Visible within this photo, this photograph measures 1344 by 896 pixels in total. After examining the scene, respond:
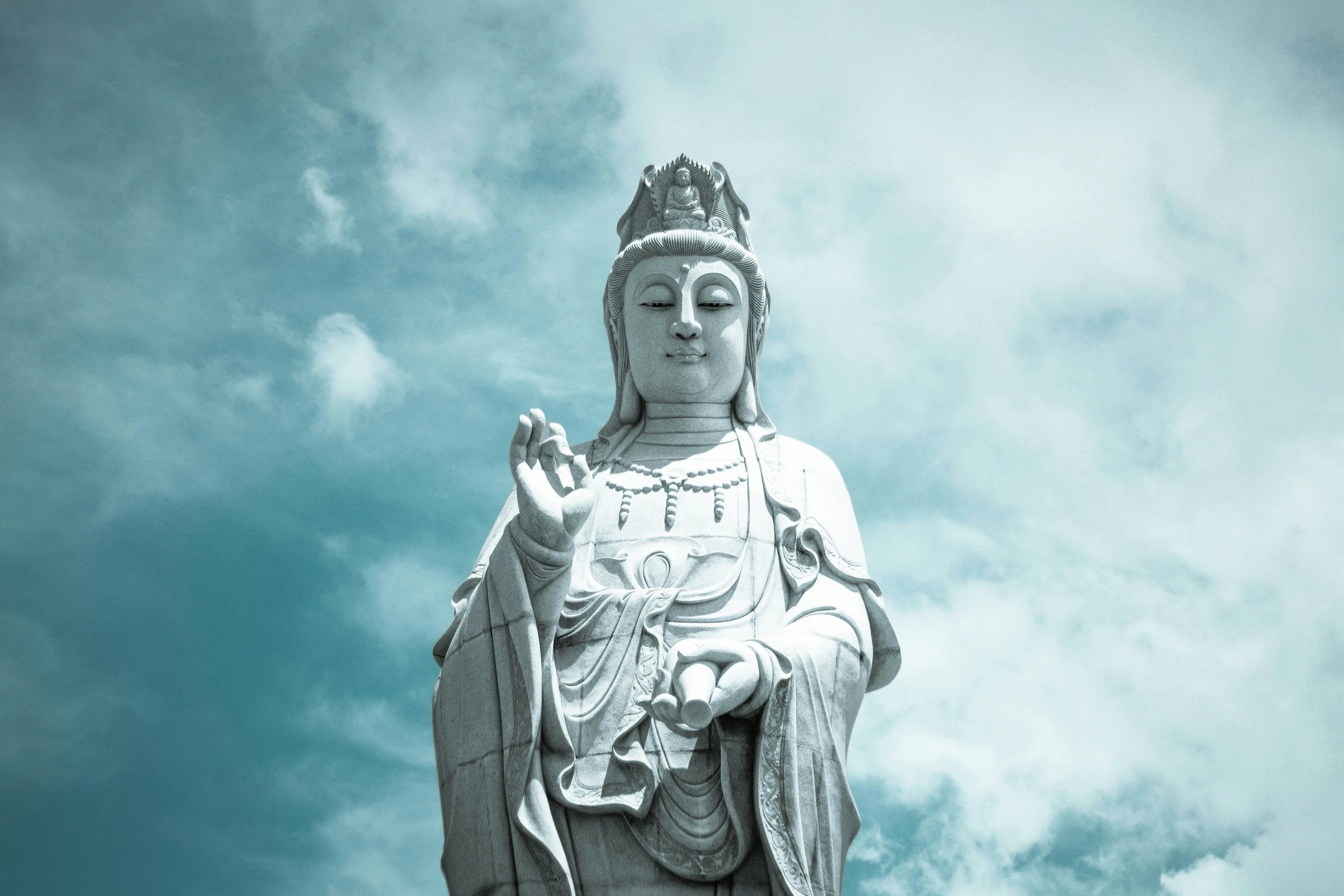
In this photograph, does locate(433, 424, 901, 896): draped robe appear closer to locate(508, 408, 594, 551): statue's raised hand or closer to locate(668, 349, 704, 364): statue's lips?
locate(508, 408, 594, 551): statue's raised hand

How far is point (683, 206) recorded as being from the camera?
10.3m

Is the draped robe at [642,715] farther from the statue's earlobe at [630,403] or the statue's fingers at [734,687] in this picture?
the statue's earlobe at [630,403]

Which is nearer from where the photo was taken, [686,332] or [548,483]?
[548,483]

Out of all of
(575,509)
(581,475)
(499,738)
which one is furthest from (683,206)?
(499,738)

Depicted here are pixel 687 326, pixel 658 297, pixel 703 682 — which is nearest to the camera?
pixel 703 682

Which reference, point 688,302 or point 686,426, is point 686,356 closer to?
point 688,302

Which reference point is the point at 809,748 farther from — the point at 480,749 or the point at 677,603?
the point at 480,749

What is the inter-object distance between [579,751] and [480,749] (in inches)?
21.5

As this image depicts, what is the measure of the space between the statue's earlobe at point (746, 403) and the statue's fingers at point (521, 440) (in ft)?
5.83

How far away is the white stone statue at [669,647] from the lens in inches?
327

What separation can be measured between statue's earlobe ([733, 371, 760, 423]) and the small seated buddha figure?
1.04 metres

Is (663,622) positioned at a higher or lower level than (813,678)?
higher

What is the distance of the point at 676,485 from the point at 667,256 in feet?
4.95

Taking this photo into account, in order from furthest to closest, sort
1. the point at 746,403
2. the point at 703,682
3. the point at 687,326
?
1. the point at 746,403
2. the point at 687,326
3. the point at 703,682
